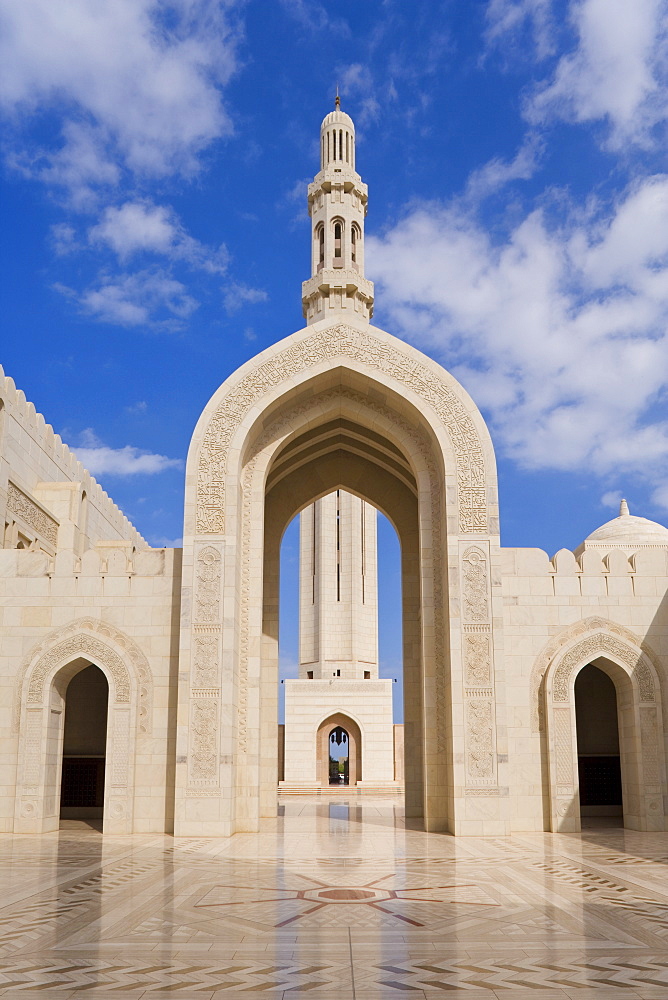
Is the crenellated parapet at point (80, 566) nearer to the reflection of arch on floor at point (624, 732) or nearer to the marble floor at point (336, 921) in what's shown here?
the marble floor at point (336, 921)

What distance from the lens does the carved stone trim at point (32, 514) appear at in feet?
53.2

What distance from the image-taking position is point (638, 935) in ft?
19.7

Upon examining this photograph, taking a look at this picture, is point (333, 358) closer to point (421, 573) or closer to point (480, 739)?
point (421, 573)

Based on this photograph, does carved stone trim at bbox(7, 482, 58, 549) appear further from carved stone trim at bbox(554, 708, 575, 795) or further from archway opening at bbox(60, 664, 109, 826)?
carved stone trim at bbox(554, 708, 575, 795)

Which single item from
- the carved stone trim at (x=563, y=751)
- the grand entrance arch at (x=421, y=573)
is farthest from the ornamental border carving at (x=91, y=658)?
the carved stone trim at (x=563, y=751)

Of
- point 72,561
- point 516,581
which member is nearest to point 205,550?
point 72,561

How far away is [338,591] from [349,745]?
4.75m

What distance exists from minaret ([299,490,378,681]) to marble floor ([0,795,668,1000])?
1755cm

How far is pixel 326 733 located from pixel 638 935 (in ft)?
75.6

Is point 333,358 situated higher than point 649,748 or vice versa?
point 333,358

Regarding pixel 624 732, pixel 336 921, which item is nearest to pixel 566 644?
pixel 624 732

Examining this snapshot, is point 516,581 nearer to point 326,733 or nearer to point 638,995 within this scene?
point 638,995

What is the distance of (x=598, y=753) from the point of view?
16438 mm

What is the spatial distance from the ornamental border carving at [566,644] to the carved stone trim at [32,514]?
9266 millimetres
